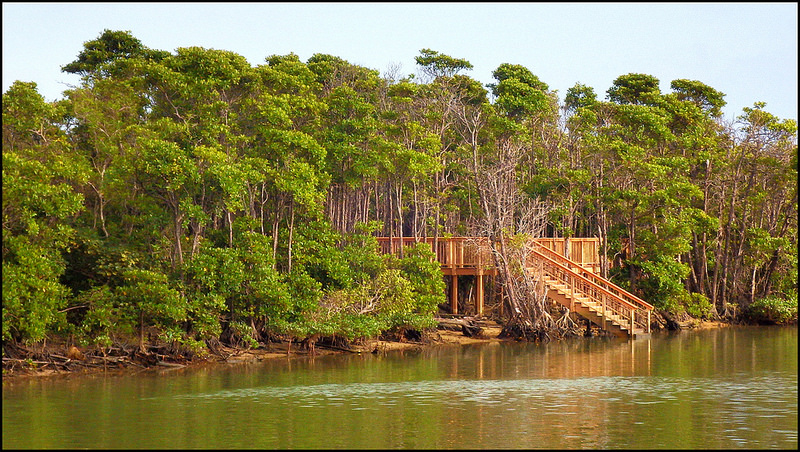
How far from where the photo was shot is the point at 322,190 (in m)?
32.2

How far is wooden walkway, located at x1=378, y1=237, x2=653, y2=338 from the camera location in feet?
115

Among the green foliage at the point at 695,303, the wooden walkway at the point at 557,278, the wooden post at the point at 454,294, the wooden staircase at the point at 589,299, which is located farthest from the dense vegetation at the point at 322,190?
the wooden post at the point at 454,294

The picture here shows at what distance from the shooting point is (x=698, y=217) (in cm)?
4003

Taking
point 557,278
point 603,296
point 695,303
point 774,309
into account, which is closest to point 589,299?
point 603,296

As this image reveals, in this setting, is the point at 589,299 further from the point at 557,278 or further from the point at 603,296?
the point at 557,278

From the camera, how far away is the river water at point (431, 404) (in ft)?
57.5

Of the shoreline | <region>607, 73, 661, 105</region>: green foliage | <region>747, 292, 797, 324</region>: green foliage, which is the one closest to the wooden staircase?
the shoreline

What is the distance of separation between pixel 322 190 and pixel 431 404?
12273 millimetres

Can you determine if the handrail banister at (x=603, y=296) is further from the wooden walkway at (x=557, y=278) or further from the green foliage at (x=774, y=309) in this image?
the green foliage at (x=774, y=309)

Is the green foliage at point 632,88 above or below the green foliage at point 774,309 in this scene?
above

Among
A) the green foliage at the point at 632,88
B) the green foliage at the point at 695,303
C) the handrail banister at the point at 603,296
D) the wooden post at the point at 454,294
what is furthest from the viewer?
the green foliage at the point at 632,88

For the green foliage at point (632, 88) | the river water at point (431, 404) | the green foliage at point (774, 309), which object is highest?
the green foliage at point (632, 88)

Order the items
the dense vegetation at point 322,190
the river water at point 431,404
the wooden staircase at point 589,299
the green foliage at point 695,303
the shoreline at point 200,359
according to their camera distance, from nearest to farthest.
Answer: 1. the river water at point 431,404
2. the shoreline at point 200,359
3. the dense vegetation at point 322,190
4. the wooden staircase at point 589,299
5. the green foliage at point 695,303

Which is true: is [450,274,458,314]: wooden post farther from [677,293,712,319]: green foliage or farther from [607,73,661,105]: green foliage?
[607,73,661,105]: green foliage
